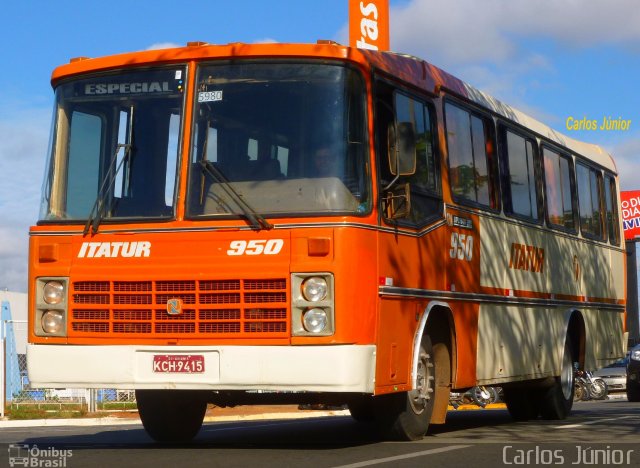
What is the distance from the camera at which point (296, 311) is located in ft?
33.4

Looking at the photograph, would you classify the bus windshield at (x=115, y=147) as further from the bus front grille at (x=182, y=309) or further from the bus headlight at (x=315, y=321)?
the bus headlight at (x=315, y=321)

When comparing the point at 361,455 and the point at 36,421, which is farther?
the point at 36,421

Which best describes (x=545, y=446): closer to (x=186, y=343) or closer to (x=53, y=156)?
(x=186, y=343)

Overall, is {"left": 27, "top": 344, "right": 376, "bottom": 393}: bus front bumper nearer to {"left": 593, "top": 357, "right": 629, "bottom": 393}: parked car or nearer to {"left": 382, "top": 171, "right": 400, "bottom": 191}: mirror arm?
{"left": 382, "top": 171, "right": 400, "bottom": 191}: mirror arm

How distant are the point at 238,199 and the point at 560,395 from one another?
726cm

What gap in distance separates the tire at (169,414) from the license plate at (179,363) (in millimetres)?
1363

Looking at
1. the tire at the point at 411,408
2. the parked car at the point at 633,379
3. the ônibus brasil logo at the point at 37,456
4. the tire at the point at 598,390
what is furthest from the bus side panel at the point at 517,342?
the tire at the point at 598,390

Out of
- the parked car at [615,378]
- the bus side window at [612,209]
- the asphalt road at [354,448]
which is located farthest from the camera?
the parked car at [615,378]

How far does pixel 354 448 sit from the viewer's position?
1104cm

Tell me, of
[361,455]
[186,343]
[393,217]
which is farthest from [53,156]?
[361,455]

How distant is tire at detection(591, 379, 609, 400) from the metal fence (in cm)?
1159

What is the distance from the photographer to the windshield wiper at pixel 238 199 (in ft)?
33.9

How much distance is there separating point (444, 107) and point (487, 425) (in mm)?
4382

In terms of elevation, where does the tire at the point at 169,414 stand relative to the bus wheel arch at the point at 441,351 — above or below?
below
